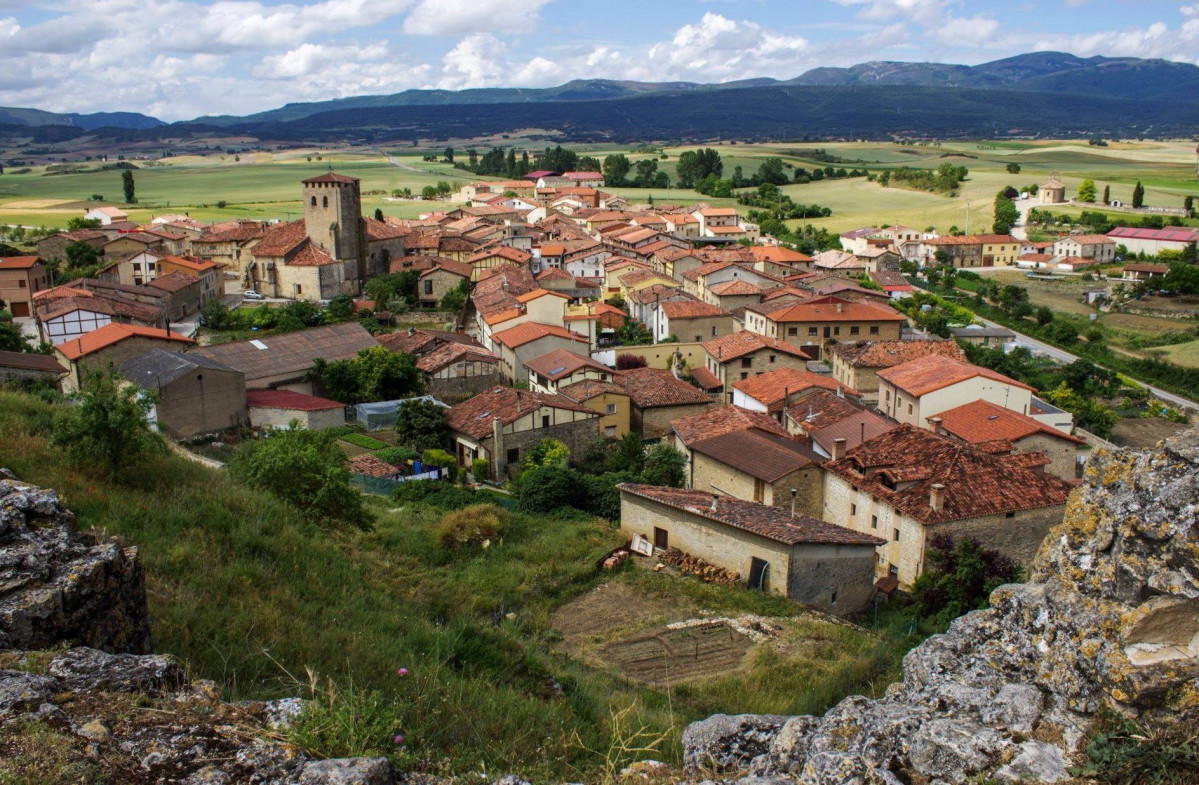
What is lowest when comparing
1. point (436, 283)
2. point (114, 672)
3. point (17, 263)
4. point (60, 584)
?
point (436, 283)

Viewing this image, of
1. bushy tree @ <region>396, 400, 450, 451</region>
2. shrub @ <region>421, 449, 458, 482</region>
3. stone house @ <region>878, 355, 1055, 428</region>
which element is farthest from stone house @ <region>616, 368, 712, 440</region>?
shrub @ <region>421, 449, 458, 482</region>

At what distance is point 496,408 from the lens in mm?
26594

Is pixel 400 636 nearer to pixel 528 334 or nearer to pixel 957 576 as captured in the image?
pixel 957 576

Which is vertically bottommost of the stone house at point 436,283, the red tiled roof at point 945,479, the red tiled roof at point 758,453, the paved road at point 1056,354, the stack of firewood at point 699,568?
the paved road at point 1056,354

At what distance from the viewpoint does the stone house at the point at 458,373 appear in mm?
32125

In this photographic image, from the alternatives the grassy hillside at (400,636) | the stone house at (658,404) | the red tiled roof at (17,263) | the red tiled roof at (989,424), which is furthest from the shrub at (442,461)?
the red tiled roof at (17,263)

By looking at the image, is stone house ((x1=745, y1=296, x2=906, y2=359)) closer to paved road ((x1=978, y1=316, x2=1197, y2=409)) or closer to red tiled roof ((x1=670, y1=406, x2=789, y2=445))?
paved road ((x1=978, y1=316, x2=1197, y2=409))

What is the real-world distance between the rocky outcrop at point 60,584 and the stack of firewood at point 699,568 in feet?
35.9

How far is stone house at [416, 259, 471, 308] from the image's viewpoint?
158 feet

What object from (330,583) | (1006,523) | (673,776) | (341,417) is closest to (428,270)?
(341,417)

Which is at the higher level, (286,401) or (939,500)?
(939,500)

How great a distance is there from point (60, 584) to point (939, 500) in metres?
15.9

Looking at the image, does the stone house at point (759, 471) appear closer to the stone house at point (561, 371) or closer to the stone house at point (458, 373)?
the stone house at point (561, 371)

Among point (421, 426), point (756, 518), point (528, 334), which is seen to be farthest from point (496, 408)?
point (756, 518)
